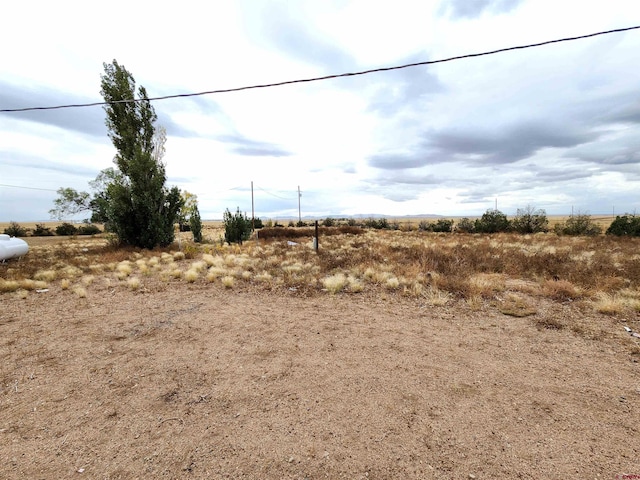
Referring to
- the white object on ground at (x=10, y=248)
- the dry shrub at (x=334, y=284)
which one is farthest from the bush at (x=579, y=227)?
the white object on ground at (x=10, y=248)

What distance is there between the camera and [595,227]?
28.9 metres

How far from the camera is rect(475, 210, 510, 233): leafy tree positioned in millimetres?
→ 34469

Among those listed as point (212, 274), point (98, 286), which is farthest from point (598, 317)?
point (98, 286)

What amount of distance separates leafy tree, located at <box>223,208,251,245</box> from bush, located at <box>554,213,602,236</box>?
106 feet

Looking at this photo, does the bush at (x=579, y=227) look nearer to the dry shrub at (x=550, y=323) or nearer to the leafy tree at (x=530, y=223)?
the leafy tree at (x=530, y=223)

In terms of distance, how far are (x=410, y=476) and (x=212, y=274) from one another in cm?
982

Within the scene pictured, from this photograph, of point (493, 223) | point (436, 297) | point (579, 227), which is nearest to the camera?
point (436, 297)

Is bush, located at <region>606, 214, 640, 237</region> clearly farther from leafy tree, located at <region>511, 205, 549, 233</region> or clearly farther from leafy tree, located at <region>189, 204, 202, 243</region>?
leafy tree, located at <region>189, 204, 202, 243</region>

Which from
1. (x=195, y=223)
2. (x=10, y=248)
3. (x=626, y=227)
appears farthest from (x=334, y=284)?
(x=626, y=227)

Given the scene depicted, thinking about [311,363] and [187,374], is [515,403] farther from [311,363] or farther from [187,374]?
[187,374]

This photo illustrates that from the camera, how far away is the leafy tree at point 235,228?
23.8 m

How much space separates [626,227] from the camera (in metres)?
25.6

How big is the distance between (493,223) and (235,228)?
30834mm

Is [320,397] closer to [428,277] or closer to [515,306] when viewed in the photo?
[515,306]
